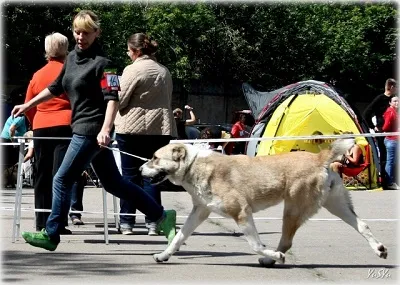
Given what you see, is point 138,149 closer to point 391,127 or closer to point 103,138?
point 103,138

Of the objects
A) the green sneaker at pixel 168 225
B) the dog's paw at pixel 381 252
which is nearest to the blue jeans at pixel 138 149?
the green sneaker at pixel 168 225

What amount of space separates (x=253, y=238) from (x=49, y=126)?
2.62 metres

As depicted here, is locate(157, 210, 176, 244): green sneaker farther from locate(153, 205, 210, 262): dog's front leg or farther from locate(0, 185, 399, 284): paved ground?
locate(153, 205, 210, 262): dog's front leg

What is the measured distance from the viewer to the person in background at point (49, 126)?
8.59 metres

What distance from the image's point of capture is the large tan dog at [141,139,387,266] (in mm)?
7047

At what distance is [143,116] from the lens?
343 inches

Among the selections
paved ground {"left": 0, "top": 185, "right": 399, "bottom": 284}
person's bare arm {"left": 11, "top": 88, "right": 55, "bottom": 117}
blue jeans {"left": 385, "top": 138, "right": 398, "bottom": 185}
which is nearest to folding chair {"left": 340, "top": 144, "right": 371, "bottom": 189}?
blue jeans {"left": 385, "top": 138, "right": 398, "bottom": 185}

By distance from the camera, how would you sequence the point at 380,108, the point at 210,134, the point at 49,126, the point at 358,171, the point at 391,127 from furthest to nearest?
the point at 210,134, the point at 358,171, the point at 380,108, the point at 391,127, the point at 49,126

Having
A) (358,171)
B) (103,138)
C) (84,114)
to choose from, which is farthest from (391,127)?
(103,138)

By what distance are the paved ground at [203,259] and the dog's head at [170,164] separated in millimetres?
673

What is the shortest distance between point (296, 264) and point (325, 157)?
0.86 m

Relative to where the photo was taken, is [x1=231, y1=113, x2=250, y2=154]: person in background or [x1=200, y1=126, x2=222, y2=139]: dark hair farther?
[x1=231, y1=113, x2=250, y2=154]: person in background

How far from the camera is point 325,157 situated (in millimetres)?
7184

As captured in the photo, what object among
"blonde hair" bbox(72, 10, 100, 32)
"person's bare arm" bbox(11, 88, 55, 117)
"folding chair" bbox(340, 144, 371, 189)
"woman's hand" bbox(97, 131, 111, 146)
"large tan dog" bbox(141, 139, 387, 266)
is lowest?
"folding chair" bbox(340, 144, 371, 189)
